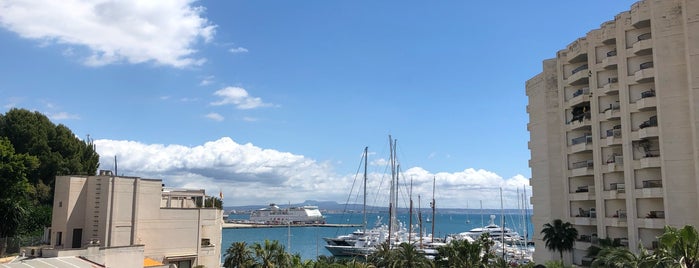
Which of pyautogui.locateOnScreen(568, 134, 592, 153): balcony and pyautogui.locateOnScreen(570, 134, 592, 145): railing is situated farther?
pyautogui.locateOnScreen(570, 134, 592, 145): railing

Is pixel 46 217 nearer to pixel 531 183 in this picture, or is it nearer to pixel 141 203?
pixel 141 203

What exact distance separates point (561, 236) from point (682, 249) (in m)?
27.2

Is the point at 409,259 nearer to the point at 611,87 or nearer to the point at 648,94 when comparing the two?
the point at 611,87

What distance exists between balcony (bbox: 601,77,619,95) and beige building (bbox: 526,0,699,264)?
102 mm

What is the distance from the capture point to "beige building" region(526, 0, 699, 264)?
48125mm

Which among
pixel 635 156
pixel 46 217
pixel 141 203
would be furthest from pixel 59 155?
pixel 635 156

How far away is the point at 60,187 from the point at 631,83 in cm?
5204

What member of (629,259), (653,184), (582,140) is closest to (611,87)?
(582,140)

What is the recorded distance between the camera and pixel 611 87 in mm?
55750

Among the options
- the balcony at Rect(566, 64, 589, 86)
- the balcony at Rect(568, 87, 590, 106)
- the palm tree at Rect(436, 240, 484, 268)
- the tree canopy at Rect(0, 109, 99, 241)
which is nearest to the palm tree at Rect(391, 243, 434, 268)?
the palm tree at Rect(436, 240, 484, 268)

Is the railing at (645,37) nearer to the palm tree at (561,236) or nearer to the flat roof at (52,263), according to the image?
the palm tree at (561,236)

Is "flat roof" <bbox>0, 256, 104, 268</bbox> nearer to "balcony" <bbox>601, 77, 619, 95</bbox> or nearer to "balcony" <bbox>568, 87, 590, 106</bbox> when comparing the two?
"balcony" <bbox>601, 77, 619, 95</bbox>

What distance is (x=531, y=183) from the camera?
229ft

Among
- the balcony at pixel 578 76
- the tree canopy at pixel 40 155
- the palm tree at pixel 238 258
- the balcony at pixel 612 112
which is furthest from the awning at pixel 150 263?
the balcony at pixel 578 76
